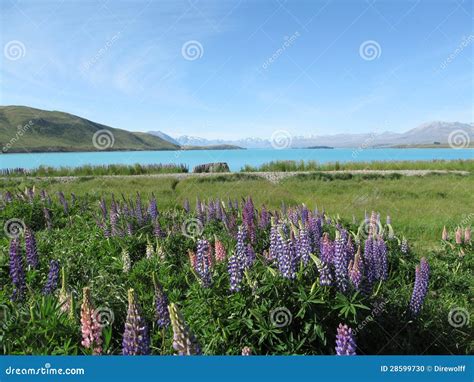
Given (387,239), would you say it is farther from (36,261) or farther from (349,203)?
(349,203)

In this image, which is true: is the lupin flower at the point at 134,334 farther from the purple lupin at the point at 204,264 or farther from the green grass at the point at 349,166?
the green grass at the point at 349,166

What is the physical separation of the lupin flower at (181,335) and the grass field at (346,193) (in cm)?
694

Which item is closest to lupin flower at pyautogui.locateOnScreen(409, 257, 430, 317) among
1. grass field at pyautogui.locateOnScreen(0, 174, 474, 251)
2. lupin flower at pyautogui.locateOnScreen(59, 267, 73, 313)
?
lupin flower at pyautogui.locateOnScreen(59, 267, 73, 313)

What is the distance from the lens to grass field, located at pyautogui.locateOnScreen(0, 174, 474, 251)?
1095 cm

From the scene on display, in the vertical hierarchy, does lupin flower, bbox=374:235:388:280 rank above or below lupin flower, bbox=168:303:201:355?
below

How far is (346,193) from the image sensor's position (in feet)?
53.6

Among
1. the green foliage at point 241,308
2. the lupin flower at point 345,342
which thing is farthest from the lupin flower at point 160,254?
the lupin flower at point 345,342

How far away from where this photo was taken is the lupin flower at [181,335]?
238cm

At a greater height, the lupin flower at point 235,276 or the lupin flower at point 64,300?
the lupin flower at point 235,276

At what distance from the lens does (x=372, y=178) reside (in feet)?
68.4

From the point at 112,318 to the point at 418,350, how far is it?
10.6ft

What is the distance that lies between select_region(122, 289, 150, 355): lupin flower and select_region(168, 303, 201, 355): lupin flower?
0.44 m

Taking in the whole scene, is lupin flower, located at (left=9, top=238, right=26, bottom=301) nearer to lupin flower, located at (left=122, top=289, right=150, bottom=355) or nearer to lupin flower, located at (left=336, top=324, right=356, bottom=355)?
lupin flower, located at (left=122, top=289, right=150, bottom=355)

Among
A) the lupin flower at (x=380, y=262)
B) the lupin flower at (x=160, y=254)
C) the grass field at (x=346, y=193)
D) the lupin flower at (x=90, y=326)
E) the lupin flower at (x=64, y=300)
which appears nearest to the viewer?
the lupin flower at (x=90, y=326)
